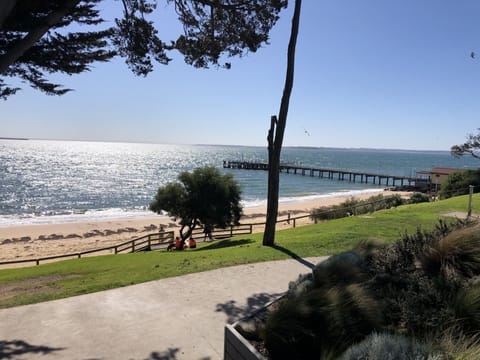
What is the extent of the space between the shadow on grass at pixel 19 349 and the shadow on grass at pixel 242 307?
2.27 metres

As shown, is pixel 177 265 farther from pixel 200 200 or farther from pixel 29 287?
pixel 200 200

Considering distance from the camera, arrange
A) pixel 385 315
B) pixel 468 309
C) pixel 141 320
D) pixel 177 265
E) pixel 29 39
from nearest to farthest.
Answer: pixel 468 309, pixel 385 315, pixel 141 320, pixel 29 39, pixel 177 265

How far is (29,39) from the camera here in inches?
202

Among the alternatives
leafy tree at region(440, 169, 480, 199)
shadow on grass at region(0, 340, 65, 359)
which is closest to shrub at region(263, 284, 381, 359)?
shadow on grass at region(0, 340, 65, 359)

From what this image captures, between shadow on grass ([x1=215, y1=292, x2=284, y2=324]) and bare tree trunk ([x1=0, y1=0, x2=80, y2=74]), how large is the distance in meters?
5.02

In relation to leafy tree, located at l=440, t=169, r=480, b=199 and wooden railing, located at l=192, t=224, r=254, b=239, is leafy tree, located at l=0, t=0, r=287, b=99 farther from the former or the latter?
leafy tree, located at l=440, t=169, r=480, b=199

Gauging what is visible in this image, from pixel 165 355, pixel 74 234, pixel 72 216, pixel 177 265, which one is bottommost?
pixel 72 216

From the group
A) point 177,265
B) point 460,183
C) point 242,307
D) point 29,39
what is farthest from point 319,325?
point 460,183

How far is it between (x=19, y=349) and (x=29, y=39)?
4.51 m

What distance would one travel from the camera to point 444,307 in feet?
10.6

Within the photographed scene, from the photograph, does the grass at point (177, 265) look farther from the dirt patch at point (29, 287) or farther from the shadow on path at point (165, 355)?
the shadow on path at point (165, 355)

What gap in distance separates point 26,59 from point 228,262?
592 centimetres

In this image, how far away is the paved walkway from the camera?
13.1 ft

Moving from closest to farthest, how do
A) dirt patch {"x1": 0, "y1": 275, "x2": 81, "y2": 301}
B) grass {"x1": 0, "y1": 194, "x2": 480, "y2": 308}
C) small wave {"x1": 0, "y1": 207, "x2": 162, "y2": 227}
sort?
grass {"x1": 0, "y1": 194, "x2": 480, "y2": 308}
dirt patch {"x1": 0, "y1": 275, "x2": 81, "y2": 301}
small wave {"x1": 0, "y1": 207, "x2": 162, "y2": 227}
